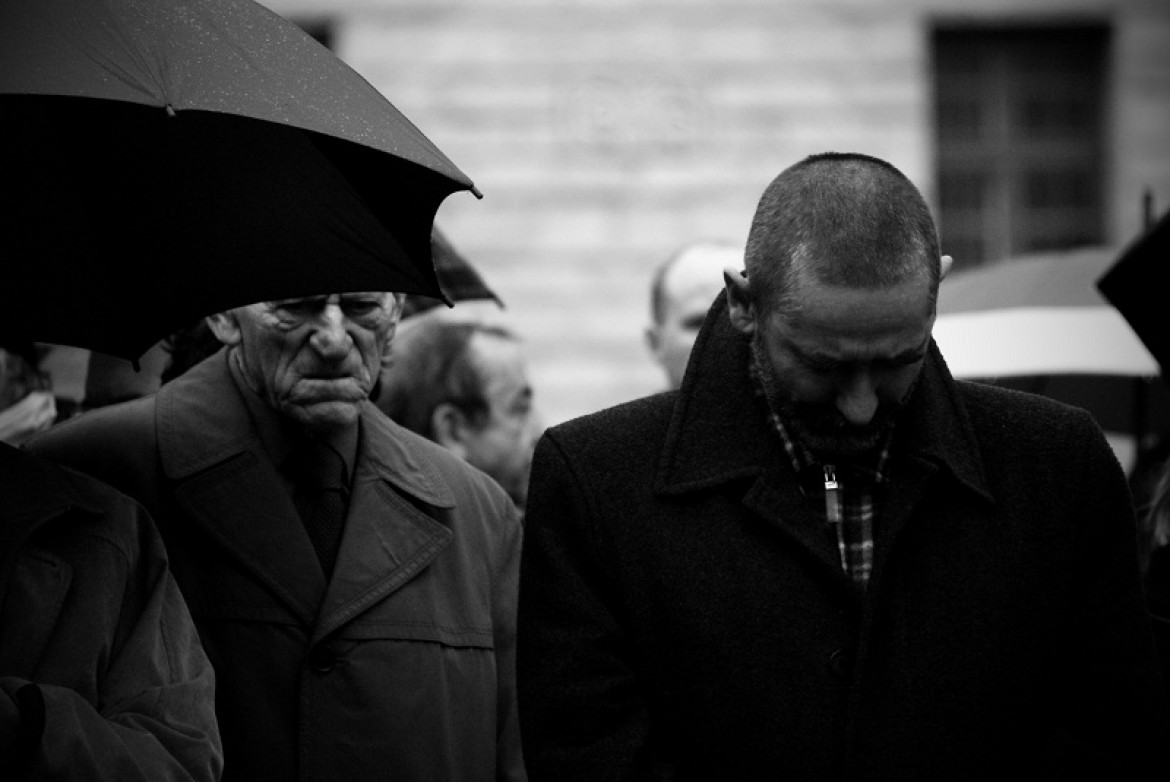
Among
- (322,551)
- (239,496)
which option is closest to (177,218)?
(239,496)

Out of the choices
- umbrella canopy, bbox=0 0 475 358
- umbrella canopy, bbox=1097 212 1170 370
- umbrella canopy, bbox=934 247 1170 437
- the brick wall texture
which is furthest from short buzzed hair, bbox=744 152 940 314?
the brick wall texture

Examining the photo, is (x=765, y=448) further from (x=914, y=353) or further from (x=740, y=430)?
(x=914, y=353)

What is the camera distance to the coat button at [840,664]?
2848 mm

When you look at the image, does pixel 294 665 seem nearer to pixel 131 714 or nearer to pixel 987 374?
pixel 131 714

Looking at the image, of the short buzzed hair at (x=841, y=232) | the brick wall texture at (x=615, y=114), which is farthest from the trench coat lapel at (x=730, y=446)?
the brick wall texture at (x=615, y=114)

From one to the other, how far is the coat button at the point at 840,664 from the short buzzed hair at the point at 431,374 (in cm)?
266

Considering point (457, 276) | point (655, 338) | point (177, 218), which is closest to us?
point (177, 218)

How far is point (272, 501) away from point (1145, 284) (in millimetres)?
1627

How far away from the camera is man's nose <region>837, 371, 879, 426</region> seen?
9.17 feet

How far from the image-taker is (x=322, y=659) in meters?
3.49

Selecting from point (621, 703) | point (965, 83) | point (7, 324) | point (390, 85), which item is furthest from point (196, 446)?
point (965, 83)

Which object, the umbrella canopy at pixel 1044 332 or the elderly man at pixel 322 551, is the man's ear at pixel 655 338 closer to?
the umbrella canopy at pixel 1044 332

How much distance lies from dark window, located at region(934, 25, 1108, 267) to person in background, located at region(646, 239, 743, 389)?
6.90 metres

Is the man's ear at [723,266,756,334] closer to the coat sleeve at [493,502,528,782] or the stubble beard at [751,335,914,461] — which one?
the stubble beard at [751,335,914,461]
